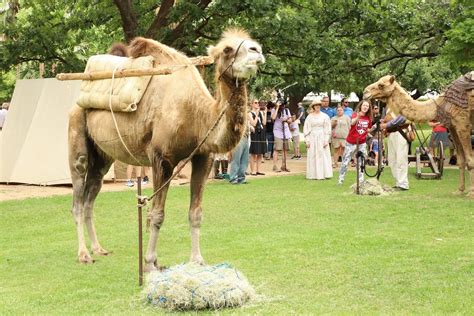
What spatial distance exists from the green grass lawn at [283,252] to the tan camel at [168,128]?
0.74 m

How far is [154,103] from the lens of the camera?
9008 millimetres

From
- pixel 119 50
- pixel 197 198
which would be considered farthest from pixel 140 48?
pixel 197 198

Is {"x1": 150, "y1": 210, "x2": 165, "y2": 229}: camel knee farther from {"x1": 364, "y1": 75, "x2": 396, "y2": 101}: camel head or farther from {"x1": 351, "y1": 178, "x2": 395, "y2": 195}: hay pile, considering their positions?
{"x1": 364, "y1": 75, "x2": 396, "y2": 101}: camel head

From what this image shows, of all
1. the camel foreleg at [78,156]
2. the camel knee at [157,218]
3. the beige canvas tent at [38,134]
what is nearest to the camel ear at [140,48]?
the camel foreleg at [78,156]

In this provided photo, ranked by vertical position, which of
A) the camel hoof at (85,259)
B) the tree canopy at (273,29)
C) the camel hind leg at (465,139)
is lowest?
the camel hoof at (85,259)

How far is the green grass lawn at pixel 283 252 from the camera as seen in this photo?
7461 mm

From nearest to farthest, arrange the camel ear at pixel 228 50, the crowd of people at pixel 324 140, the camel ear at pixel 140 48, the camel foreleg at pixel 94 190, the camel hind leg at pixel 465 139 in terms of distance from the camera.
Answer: the camel ear at pixel 228 50 < the camel ear at pixel 140 48 < the camel foreleg at pixel 94 190 < the camel hind leg at pixel 465 139 < the crowd of people at pixel 324 140

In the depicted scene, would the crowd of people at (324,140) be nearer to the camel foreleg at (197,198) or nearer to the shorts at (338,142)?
the shorts at (338,142)

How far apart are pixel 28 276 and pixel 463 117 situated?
A: 9969mm

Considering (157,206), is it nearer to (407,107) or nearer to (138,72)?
(138,72)

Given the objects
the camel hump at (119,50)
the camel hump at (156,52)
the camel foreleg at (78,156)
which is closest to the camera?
the camel hump at (156,52)

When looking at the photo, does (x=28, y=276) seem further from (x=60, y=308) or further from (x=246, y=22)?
(x=246, y=22)

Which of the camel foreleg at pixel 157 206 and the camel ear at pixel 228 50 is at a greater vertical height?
the camel ear at pixel 228 50

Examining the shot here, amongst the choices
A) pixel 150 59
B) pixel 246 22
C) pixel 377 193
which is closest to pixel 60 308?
pixel 150 59
